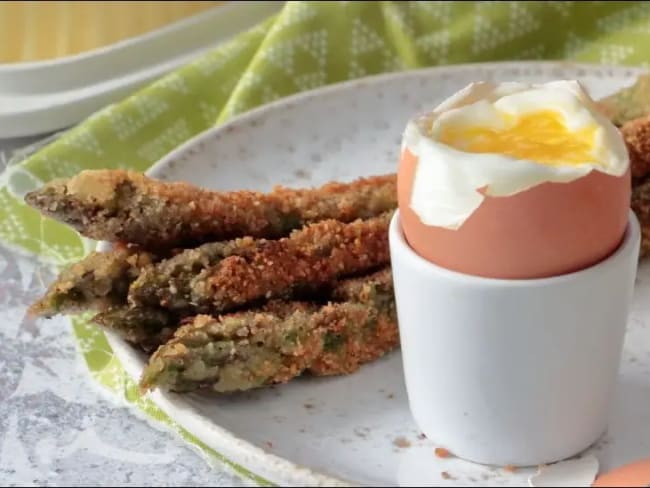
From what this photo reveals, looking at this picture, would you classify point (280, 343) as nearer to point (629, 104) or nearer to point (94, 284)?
point (94, 284)

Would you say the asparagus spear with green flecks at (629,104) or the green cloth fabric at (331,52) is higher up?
the asparagus spear with green flecks at (629,104)

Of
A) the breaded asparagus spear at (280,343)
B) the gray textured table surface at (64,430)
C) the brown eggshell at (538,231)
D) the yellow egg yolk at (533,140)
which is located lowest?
the gray textured table surface at (64,430)

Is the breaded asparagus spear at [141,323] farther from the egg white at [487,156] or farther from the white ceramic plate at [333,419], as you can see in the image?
the egg white at [487,156]

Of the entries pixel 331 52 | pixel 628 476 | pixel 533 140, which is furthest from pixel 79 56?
pixel 628 476

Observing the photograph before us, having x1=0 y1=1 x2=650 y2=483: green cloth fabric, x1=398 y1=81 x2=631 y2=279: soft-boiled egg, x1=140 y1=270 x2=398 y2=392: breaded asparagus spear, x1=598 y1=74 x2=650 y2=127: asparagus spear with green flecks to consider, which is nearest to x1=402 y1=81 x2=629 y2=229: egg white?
x1=398 y1=81 x2=631 y2=279: soft-boiled egg

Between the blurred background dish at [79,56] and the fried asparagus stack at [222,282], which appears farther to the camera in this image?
the blurred background dish at [79,56]

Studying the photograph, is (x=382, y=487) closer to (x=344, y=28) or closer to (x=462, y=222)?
(x=462, y=222)

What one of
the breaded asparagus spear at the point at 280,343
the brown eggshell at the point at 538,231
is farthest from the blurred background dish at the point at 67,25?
the brown eggshell at the point at 538,231
